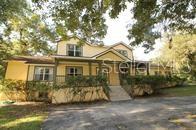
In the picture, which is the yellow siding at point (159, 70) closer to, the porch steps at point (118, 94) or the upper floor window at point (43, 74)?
the porch steps at point (118, 94)

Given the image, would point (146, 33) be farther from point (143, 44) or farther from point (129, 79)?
point (129, 79)

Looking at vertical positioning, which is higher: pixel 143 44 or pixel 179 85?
pixel 143 44

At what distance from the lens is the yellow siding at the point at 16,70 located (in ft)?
60.6

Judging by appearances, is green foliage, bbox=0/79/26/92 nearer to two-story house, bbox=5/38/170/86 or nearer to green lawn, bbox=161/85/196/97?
two-story house, bbox=5/38/170/86

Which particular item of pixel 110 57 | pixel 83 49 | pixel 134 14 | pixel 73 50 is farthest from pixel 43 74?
pixel 134 14

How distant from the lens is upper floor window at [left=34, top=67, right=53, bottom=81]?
18.9 m

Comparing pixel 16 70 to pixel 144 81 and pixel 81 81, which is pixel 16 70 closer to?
pixel 81 81

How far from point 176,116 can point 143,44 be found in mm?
4187

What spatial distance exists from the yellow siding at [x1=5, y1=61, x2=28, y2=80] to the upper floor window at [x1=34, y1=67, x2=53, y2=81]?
1167 millimetres

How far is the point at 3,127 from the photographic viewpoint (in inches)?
308

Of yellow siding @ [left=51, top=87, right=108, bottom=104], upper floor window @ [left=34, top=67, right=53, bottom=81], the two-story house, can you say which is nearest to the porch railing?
yellow siding @ [left=51, top=87, right=108, bottom=104]

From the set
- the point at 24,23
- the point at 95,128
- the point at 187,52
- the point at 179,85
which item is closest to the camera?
the point at 95,128

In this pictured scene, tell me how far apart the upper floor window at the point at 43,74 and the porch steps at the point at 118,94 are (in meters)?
7.33

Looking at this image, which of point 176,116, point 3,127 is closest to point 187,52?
point 176,116
